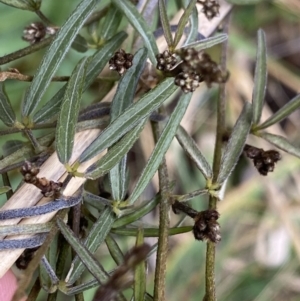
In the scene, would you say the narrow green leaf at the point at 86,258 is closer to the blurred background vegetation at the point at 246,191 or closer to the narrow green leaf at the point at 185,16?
the narrow green leaf at the point at 185,16

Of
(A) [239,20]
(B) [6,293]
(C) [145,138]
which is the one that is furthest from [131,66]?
(A) [239,20]

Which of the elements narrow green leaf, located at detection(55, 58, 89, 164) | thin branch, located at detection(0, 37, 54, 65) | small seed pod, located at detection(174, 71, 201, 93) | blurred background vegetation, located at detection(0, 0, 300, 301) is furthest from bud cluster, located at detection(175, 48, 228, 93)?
blurred background vegetation, located at detection(0, 0, 300, 301)

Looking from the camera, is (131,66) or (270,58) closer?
(131,66)

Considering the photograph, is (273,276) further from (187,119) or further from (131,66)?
(131,66)

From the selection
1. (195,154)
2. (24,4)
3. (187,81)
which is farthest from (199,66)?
(24,4)

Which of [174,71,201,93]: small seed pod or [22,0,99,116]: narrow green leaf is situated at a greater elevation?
[22,0,99,116]: narrow green leaf

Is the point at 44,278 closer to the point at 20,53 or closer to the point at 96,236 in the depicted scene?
the point at 96,236

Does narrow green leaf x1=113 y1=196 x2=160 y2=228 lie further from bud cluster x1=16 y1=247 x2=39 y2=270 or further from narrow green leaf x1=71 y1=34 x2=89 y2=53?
narrow green leaf x1=71 y1=34 x2=89 y2=53
